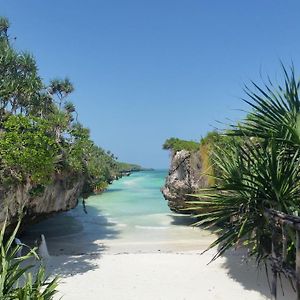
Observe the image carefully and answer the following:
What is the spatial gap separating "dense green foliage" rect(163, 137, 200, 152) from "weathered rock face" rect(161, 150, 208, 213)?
250 millimetres

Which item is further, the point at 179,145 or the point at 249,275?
the point at 179,145

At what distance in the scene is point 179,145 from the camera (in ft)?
71.8

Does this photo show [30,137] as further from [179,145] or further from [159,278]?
[179,145]

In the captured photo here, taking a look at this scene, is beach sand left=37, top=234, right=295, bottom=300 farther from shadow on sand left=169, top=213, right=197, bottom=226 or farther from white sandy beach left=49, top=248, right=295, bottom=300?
shadow on sand left=169, top=213, right=197, bottom=226

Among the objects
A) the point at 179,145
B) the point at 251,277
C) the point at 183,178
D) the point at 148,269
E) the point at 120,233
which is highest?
the point at 179,145

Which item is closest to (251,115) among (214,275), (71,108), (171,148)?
(214,275)

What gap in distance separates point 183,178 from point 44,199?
8.79 meters

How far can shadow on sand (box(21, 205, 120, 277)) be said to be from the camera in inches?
473

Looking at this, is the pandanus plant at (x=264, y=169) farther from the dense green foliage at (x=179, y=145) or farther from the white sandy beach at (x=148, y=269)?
the dense green foliage at (x=179, y=145)

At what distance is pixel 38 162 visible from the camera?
11.1 metres

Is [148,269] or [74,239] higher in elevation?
[148,269]

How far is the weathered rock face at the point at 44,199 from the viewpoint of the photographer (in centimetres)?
1248

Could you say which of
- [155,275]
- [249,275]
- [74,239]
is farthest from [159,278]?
[74,239]

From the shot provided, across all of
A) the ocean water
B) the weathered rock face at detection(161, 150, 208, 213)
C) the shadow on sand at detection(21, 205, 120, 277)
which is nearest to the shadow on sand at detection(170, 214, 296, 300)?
the shadow on sand at detection(21, 205, 120, 277)
